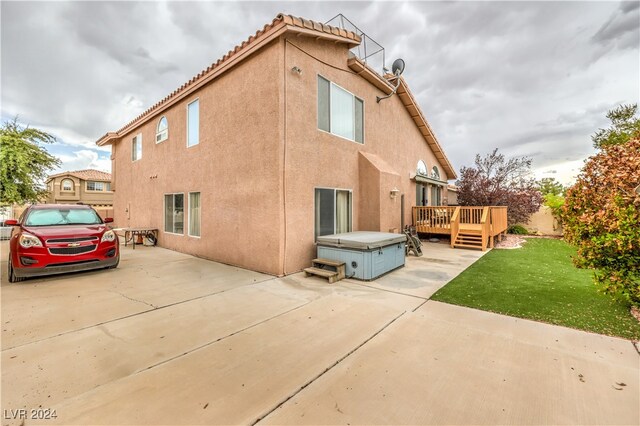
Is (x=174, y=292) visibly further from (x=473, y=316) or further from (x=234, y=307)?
(x=473, y=316)

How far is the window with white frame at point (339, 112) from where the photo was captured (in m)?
7.69

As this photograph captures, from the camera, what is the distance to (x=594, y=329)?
356 centimetres

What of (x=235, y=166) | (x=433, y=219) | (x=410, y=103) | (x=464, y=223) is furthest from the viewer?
(x=410, y=103)

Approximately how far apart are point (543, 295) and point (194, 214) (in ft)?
32.6

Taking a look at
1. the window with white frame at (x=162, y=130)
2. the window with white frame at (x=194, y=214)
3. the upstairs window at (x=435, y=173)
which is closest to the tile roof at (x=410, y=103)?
the upstairs window at (x=435, y=173)

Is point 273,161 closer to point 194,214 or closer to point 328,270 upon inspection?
point 328,270

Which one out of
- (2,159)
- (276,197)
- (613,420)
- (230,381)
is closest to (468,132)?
(276,197)

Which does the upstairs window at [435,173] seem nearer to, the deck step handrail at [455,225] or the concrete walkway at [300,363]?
the deck step handrail at [455,225]

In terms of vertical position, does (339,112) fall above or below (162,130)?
below

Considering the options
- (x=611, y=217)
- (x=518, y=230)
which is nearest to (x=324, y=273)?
(x=611, y=217)

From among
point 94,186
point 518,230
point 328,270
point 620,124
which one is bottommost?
point 328,270

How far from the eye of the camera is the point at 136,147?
13.3 meters

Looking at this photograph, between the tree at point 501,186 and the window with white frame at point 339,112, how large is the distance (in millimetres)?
9906

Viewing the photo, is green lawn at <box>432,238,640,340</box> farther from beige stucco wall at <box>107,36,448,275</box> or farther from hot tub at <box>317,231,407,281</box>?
beige stucco wall at <box>107,36,448,275</box>
